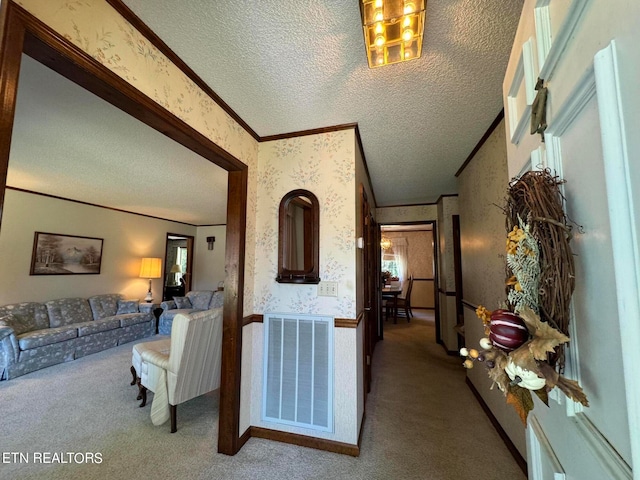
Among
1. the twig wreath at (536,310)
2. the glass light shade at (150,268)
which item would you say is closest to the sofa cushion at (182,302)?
the glass light shade at (150,268)

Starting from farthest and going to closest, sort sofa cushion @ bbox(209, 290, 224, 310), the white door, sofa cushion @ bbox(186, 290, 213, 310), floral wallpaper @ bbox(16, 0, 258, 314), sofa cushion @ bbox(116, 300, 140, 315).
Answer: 1. sofa cushion @ bbox(186, 290, 213, 310)
2. sofa cushion @ bbox(209, 290, 224, 310)
3. sofa cushion @ bbox(116, 300, 140, 315)
4. floral wallpaper @ bbox(16, 0, 258, 314)
5. the white door

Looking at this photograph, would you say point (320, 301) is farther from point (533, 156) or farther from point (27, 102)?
point (27, 102)

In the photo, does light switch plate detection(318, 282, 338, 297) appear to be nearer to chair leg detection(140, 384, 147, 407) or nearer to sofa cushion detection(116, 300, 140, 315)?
chair leg detection(140, 384, 147, 407)

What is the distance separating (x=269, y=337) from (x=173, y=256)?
7.07m

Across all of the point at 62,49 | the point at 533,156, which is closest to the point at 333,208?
the point at 533,156

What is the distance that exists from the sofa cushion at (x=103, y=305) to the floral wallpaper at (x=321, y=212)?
3940mm

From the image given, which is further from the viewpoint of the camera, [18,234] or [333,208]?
[18,234]

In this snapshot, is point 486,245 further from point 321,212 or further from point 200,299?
point 200,299

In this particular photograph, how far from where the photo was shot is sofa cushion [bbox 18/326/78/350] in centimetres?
323

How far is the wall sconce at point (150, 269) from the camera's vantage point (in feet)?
18.1

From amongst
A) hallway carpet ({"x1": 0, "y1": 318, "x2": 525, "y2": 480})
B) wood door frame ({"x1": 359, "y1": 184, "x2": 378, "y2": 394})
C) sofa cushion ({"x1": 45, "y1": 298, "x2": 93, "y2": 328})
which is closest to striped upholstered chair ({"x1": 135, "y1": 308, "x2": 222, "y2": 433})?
hallway carpet ({"x1": 0, "y1": 318, "x2": 525, "y2": 480})

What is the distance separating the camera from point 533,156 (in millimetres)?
778

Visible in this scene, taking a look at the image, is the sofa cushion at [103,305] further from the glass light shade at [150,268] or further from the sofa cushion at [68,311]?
the glass light shade at [150,268]

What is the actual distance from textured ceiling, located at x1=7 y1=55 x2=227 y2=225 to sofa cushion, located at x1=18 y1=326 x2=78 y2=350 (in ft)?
6.61
